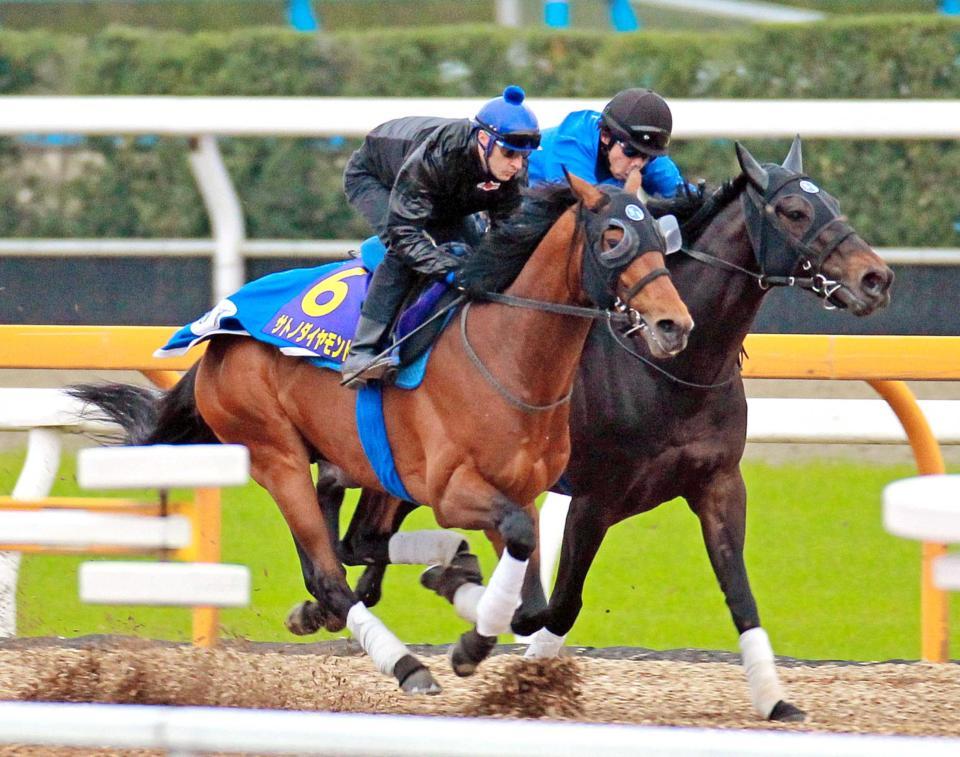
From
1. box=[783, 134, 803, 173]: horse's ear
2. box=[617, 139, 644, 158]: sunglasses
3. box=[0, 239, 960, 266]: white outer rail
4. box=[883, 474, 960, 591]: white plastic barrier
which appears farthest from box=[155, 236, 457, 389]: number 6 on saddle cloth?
box=[883, 474, 960, 591]: white plastic barrier

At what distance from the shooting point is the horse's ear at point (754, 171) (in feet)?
13.7

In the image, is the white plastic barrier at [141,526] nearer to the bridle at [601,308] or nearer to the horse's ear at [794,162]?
the bridle at [601,308]

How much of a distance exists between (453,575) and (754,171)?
1.26 m

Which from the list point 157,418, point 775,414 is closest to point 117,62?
point 157,418

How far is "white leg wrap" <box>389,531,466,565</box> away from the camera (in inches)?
171

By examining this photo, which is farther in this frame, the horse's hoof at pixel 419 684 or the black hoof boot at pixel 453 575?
the black hoof boot at pixel 453 575

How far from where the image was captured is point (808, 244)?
13.3 feet

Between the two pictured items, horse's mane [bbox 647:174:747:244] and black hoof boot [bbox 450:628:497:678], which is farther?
horse's mane [bbox 647:174:747:244]

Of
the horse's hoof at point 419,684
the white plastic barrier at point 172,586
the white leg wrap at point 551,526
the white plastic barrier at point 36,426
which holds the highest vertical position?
the white plastic barrier at point 36,426

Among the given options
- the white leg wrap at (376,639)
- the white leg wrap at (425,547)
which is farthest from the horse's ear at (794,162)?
the white leg wrap at (376,639)

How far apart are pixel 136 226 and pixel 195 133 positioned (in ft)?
6.84

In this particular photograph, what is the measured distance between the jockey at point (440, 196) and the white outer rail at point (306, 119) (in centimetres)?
118

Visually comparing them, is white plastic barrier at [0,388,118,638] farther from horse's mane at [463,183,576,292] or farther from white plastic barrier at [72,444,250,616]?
white plastic barrier at [72,444,250,616]

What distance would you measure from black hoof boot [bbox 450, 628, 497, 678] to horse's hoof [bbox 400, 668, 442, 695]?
3.1 inches
